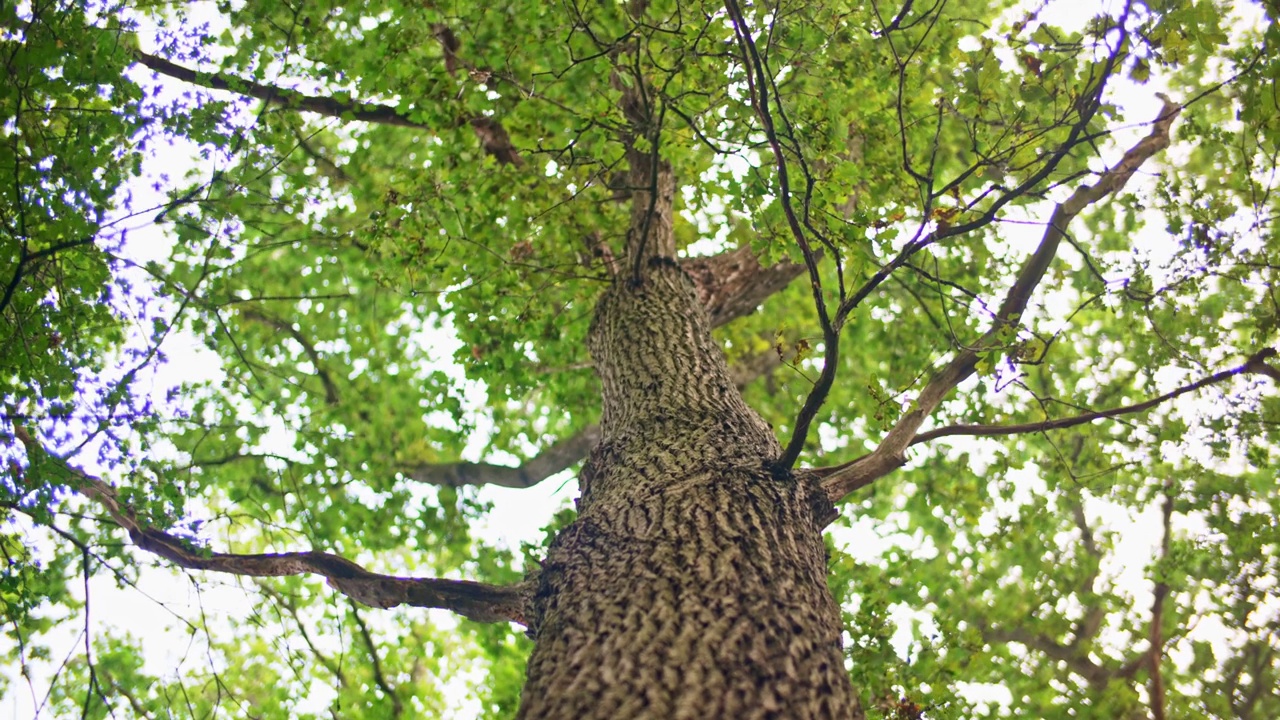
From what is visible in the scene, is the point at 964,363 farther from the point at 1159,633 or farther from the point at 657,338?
the point at 1159,633

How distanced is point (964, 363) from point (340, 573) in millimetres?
2794

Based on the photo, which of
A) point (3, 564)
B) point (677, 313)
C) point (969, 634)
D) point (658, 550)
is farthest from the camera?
point (969, 634)

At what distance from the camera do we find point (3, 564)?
149 inches

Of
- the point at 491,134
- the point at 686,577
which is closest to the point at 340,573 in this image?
the point at 686,577

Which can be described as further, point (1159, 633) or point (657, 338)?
point (1159, 633)

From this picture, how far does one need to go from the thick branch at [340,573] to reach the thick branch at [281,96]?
2.21 m

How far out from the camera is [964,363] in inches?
137

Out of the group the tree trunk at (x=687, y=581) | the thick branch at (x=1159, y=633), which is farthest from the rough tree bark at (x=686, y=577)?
the thick branch at (x=1159, y=633)

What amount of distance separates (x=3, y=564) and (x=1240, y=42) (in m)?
8.16

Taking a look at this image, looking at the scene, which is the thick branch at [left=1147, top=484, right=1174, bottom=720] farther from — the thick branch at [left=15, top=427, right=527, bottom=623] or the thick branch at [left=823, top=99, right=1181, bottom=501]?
the thick branch at [left=15, top=427, right=527, bottom=623]

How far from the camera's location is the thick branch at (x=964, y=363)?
3.12 m

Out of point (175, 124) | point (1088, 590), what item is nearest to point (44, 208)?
point (175, 124)

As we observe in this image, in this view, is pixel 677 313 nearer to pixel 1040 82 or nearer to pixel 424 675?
pixel 1040 82

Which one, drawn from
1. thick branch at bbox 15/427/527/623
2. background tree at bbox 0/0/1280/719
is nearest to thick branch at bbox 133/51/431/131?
background tree at bbox 0/0/1280/719
